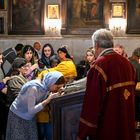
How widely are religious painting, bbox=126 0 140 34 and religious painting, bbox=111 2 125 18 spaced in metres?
0.22

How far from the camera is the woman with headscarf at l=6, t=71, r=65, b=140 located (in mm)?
5426

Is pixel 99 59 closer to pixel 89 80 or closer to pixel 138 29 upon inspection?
pixel 89 80

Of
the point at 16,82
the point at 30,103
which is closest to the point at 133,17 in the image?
the point at 16,82

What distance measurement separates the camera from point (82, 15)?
13.4 meters

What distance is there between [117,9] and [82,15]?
3.53 feet

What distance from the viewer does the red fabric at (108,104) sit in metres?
4.09

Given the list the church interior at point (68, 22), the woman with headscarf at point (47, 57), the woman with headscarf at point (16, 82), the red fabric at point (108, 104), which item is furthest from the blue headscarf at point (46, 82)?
the church interior at point (68, 22)

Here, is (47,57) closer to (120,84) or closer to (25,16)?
(25,16)

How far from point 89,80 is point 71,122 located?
0.53m

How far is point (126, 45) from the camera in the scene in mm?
13234

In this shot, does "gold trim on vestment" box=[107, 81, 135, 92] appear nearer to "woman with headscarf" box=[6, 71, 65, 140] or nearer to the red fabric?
the red fabric

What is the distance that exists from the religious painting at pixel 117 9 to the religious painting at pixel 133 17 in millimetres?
217

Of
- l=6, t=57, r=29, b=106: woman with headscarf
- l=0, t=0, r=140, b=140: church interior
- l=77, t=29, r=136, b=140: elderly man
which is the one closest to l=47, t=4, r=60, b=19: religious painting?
l=0, t=0, r=140, b=140: church interior

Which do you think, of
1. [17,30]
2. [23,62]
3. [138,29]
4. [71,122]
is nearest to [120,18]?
[138,29]
